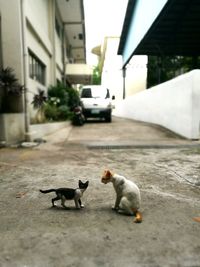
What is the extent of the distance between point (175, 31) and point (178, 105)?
4785 millimetres

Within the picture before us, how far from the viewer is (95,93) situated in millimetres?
15062

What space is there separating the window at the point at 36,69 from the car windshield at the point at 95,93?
2341 millimetres

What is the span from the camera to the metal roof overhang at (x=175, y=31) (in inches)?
390

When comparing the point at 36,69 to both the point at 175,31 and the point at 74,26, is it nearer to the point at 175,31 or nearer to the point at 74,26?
the point at 175,31

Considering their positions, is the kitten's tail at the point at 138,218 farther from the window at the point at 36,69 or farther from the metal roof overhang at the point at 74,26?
the metal roof overhang at the point at 74,26

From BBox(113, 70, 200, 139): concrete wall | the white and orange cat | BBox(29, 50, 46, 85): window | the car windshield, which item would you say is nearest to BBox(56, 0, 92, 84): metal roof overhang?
the car windshield

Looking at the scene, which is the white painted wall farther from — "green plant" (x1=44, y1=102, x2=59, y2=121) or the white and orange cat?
the white and orange cat

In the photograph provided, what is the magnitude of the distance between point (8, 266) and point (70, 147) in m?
5.48

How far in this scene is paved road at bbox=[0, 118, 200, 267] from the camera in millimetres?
2084

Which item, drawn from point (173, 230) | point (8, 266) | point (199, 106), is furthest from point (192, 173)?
point (199, 106)

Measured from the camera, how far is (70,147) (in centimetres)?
742

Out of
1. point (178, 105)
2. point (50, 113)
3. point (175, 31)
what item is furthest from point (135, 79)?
point (178, 105)

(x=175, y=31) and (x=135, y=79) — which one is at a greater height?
(x=175, y=31)

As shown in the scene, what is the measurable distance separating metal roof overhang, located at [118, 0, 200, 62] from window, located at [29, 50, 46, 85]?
4.81m
